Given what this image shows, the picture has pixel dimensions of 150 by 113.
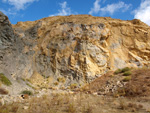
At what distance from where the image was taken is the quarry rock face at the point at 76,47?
15305 millimetres

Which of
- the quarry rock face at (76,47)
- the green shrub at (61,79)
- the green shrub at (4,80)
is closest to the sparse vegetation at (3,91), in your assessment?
the green shrub at (4,80)

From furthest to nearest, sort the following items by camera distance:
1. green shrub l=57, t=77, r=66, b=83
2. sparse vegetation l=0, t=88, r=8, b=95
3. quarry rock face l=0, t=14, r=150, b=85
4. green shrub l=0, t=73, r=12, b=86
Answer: quarry rock face l=0, t=14, r=150, b=85 < green shrub l=57, t=77, r=66, b=83 < green shrub l=0, t=73, r=12, b=86 < sparse vegetation l=0, t=88, r=8, b=95

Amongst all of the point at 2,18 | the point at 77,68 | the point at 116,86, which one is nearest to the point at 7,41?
the point at 2,18

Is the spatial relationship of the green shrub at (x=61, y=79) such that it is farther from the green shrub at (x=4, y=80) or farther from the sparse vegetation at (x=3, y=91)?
the sparse vegetation at (x=3, y=91)

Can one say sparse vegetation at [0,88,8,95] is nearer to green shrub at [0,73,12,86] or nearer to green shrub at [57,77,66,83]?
green shrub at [0,73,12,86]

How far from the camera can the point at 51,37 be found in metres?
18.5

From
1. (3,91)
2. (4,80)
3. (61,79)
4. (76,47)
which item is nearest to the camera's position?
(3,91)

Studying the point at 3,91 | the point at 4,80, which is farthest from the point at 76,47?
the point at 3,91

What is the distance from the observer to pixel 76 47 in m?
17.3

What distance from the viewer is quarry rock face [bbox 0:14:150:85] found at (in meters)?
15.3

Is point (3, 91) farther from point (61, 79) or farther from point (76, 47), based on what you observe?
point (76, 47)

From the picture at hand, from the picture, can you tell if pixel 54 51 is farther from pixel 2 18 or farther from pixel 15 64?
pixel 2 18

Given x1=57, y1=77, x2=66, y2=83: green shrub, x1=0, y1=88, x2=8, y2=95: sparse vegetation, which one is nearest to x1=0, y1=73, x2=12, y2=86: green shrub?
x1=0, y1=88, x2=8, y2=95: sparse vegetation

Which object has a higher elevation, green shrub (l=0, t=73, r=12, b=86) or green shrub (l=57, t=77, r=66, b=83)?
green shrub (l=57, t=77, r=66, b=83)
